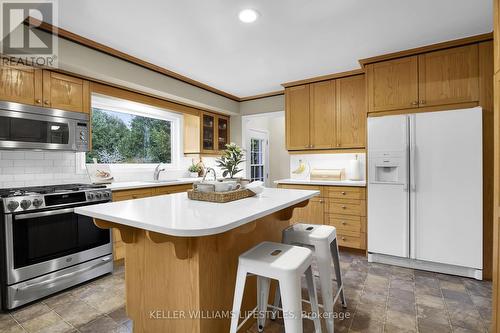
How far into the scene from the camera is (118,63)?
2.98 meters

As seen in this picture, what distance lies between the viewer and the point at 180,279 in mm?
1454

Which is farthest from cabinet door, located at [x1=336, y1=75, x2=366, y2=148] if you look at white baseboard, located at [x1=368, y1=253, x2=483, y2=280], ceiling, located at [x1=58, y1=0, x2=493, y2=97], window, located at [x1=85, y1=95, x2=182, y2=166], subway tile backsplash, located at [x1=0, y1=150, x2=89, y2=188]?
subway tile backsplash, located at [x1=0, y1=150, x2=89, y2=188]

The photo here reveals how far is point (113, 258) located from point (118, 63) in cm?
219

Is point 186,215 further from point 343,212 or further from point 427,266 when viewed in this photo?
point 427,266

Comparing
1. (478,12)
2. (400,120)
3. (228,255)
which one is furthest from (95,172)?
(478,12)

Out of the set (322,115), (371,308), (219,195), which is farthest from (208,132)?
(371,308)

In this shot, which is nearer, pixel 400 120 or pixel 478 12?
pixel 478 12

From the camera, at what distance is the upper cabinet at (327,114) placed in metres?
3.62

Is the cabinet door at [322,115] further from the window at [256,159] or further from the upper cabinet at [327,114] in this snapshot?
the window at [256,159]

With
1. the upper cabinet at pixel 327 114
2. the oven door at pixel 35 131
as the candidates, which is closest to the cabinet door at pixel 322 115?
the upper cabinet at pixel 327 114

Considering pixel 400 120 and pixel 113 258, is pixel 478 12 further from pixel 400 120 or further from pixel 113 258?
pixel 113 258

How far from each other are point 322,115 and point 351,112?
1.35ft

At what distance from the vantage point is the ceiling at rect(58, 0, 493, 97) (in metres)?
2.08

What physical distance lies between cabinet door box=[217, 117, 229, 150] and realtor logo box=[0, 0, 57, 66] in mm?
2785
